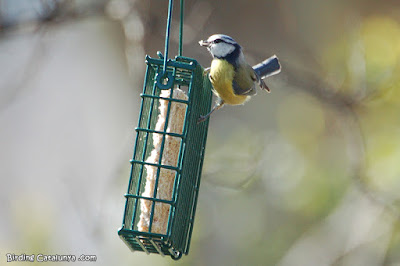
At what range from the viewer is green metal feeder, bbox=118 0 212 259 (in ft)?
11.7

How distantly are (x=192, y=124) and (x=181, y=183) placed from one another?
37 cm

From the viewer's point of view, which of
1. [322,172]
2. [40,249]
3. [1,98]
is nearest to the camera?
[40,249]

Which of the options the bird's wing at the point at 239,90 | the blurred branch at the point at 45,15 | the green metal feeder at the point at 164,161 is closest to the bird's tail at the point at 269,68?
the bird's wing at the point at 239,90

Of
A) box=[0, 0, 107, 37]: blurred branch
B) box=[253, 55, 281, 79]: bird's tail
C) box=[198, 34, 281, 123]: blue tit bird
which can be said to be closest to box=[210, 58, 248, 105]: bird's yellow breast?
box=[198, 34, 281, 123]: blue tit bird

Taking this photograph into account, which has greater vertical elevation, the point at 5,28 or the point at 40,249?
the point at 5,28

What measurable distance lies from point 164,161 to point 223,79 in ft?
2.49

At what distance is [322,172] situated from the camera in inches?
224

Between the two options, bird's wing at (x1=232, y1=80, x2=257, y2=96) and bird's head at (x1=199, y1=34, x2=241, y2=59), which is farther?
bird's wing at (x1=232, y1=80, x2=257, y2=96)

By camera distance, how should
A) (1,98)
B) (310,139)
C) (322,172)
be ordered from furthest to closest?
(1,98)
(310,139)
(322,172)

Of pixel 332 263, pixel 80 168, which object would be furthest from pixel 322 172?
pixel 80 168

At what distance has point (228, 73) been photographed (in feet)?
13.8

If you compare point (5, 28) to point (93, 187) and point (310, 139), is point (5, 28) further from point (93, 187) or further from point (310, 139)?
point (310, 139)

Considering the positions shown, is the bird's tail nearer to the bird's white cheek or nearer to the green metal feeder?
the bird's white cheek

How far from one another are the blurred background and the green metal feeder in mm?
1488
